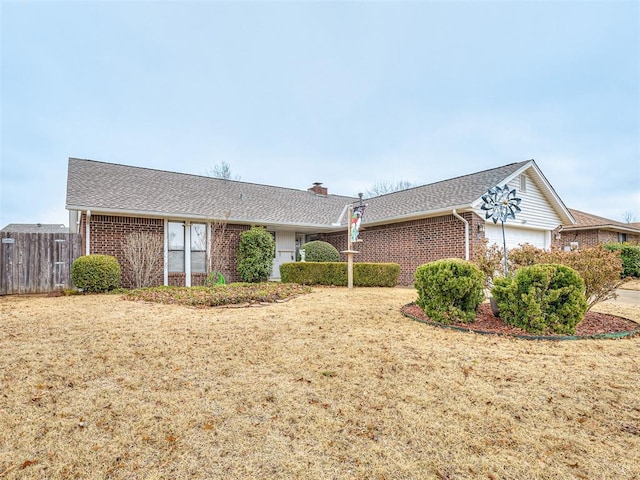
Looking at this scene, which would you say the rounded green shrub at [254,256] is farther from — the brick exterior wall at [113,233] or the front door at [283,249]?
the brick exterior wall at [113,233]

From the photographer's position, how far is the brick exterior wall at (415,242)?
1157cm

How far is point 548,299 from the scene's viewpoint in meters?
5.18

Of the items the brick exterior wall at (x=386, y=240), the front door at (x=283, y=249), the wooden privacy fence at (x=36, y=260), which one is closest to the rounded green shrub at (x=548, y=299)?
the brick exterior wall at (x=386, y=240)

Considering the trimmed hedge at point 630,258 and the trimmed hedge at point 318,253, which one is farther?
the trimmed hedge at point 630,258

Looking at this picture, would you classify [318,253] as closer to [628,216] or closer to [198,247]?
[198,247]

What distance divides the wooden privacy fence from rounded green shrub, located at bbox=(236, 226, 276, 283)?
16.6ft

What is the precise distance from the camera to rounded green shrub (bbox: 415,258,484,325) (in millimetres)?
5762

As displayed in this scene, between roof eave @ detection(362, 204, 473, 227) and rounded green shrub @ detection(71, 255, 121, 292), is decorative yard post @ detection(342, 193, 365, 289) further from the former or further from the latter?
rounded green shrub @ detection(71, 255, 121, 292)

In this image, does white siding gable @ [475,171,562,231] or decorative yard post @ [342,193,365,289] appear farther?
white siding gable @ [475,171,562,231]

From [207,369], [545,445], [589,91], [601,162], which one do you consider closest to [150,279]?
[207,369]

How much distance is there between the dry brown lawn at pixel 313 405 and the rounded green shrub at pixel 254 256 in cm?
753

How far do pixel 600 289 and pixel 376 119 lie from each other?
14.6 metres

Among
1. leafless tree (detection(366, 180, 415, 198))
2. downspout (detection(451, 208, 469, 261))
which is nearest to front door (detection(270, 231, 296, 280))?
downspout (detection(451, 208, 469, 261))

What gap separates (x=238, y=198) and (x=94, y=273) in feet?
22.3
